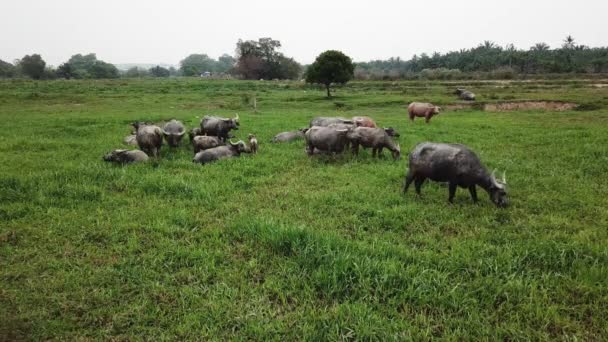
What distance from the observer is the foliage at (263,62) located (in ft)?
240

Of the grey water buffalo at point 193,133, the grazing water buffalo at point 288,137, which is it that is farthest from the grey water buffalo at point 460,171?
the grey water buffalo at point 193,133

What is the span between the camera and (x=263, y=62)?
242 feet

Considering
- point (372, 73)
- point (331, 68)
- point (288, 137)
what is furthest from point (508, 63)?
point (288, 137)

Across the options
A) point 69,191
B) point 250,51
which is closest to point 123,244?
point 69,191

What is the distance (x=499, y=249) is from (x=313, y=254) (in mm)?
2604

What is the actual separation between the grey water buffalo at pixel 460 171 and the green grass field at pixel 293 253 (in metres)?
0.35

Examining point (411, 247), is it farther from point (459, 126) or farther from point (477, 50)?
point (477, 50)

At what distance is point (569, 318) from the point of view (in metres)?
4.12

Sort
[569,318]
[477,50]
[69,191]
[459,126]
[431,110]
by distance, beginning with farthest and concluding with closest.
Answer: [477,50] < [431,110] < [459,126] < [69,191] < [569,318]

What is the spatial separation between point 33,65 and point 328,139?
3417 inches

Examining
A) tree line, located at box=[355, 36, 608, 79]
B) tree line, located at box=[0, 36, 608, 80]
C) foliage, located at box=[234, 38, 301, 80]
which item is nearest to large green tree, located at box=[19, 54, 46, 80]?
tree line, located at box=[0, 36, 608, 80]

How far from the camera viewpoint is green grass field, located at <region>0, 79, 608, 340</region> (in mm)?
4152

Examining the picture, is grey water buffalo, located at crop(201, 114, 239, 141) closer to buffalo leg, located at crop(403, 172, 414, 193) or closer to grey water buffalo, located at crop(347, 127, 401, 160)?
grey water buffalo, located at crop(347, 127, 401, 160)

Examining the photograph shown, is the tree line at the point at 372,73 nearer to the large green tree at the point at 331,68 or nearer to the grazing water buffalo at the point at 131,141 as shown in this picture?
the large green tree at the point at 331,68
